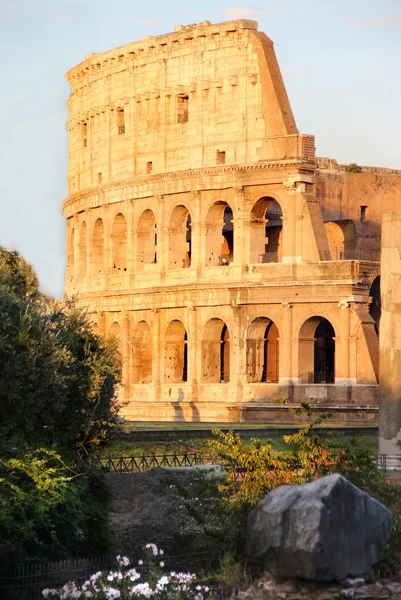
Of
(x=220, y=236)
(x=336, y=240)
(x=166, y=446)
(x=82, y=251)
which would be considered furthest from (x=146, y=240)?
(x=166, y=446)

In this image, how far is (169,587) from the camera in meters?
21.8

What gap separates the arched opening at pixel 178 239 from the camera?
56.1 metres

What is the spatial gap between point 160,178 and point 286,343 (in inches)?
330

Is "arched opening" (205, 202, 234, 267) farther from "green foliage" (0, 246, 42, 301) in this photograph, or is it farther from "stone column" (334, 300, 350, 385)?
"green foliage" (0, 246, 42, 301)

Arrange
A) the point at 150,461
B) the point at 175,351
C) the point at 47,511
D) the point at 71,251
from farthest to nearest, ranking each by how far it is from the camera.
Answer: the point at 71,251 → the point at 175,351 → the point at 150,461 → the point at 47,511

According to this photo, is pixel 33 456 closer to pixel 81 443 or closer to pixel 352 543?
pixel 81 443

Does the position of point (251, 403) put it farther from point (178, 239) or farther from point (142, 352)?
point (178, 239)

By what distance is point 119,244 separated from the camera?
59.7m

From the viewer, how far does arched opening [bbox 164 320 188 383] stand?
56062 millimetres

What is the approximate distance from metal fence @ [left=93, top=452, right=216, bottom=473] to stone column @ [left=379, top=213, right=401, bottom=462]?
4849 mm

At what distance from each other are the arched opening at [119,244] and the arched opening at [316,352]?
Result: 834 centimetres

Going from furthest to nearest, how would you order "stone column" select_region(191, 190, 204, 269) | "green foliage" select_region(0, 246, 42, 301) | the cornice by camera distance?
"stone column" select_region(191, 190, 204, 269) → the cornice → "green foliage" select_region(0, 246, 42, 301)

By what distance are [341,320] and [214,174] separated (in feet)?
24.0

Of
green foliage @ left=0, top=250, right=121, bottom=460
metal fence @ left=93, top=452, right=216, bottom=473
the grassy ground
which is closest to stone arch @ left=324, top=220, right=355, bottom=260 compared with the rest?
the grassy ground
